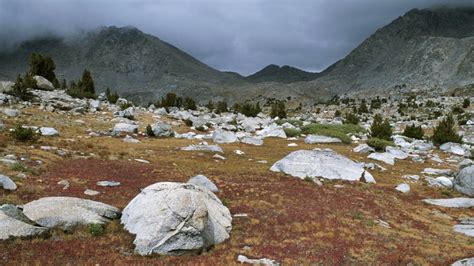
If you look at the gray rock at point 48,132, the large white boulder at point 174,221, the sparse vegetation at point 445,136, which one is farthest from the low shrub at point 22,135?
the sparse vegetation at point 445,136

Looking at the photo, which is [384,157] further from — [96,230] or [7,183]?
[7,183]

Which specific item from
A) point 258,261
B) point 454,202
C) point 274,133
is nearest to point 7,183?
point 258,261

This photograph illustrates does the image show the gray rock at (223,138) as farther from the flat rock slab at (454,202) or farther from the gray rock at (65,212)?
the gray rock at (65,212)

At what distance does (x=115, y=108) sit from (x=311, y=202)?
46300 millimetres

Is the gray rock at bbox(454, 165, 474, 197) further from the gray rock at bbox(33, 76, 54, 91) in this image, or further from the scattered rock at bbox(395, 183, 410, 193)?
the gray rock at bbox(33, 76, 54, 91)

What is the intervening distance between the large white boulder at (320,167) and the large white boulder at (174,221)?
11424mm

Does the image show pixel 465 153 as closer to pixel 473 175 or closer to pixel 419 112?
pixel 473 175

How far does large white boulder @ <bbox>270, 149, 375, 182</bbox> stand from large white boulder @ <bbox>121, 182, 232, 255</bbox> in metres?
11.4

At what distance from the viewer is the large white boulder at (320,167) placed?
1032 inches

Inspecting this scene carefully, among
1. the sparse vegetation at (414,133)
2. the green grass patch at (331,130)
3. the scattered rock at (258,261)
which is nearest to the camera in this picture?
the scattered rock at (258,261)

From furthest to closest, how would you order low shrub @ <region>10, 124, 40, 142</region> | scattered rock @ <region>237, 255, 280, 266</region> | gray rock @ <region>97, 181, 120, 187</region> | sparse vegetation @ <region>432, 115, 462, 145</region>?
sparse vegetation @ <region>432, 115, 462, 145</region>
low shrub @ <region>10, 124, 40, 142</region>
gray rock @ <region>97, 181, 120, 187</region>
scattered rock @ <region>237, 255, 280, 266</region>

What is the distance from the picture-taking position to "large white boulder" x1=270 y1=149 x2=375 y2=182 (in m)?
26.2

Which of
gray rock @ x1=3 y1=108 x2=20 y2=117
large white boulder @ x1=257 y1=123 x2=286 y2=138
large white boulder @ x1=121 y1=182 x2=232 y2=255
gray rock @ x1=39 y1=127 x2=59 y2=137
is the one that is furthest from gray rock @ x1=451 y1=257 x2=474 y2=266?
gray rock @ x1=3 y1=108 x2=20 y2=117

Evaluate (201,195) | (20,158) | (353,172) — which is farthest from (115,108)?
(201,195)
